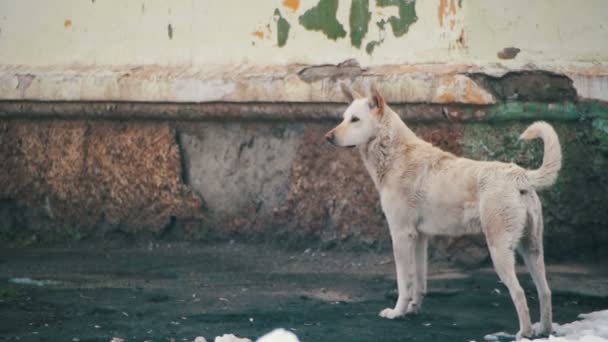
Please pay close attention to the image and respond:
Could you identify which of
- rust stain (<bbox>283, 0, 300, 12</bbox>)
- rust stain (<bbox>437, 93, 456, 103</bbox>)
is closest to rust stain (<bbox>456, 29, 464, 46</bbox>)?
rust stain (<bbox>437, 93, 456, 103</bbox>)

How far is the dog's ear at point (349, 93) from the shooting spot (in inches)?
307

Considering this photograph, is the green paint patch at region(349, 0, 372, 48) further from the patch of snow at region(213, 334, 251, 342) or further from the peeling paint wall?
the patch of snow at region(213, 334, 251, 342)

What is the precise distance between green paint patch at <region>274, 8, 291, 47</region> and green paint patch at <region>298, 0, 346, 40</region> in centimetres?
12

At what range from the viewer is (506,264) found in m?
6.58

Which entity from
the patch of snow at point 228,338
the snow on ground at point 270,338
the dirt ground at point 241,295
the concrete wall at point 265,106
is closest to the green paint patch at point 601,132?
the concrete wall at point 265,106

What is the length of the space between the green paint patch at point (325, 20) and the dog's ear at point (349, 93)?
1064 mm

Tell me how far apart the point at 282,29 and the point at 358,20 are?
24.0 inches

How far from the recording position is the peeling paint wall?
823 cm

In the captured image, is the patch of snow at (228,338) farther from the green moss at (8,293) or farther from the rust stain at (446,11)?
the rust stain at (446,11)

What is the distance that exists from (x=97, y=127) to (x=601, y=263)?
4.02m

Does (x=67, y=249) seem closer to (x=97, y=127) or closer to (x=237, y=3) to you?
(x=97, y=127)

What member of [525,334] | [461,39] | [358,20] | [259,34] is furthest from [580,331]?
[259,34]

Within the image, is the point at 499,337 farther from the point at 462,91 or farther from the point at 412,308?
the point at 462,91

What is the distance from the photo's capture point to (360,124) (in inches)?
300
